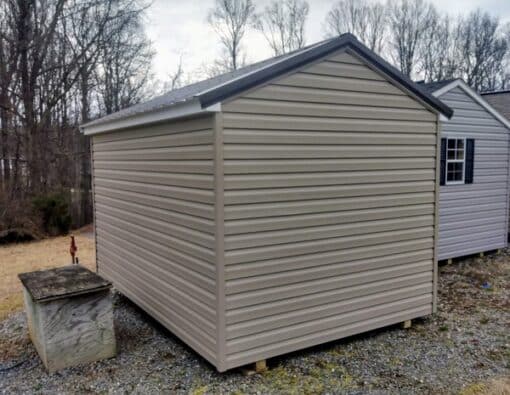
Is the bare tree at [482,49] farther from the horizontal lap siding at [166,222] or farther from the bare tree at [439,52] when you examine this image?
the horizontal lap siding at [166,222]

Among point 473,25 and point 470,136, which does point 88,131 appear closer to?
point 470,136

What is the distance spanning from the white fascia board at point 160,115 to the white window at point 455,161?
516 centimetres

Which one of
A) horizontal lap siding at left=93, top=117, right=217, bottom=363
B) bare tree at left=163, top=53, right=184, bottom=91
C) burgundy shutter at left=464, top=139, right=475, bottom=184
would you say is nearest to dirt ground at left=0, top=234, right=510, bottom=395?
horizontal lap siding at left=93, top=117, right=217, bottom=363

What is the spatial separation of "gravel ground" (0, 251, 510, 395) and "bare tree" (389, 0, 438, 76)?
21049 mm

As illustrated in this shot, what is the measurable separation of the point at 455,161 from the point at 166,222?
17.4ft

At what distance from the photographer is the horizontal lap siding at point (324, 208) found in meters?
3.49

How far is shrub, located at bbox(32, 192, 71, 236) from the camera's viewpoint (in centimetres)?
1124

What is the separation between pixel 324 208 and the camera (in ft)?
12.8

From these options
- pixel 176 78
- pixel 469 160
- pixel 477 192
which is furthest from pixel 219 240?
pixel 176 78

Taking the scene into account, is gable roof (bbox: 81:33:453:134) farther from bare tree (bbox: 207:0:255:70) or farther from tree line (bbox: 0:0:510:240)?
bare tree (bbox: 207:0:255:70)

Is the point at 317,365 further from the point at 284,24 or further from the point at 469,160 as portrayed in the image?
the point at 284,24

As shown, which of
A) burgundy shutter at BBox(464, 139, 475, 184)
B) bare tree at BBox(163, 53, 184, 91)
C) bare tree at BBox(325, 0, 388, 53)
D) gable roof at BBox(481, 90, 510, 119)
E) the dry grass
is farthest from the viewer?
bare tree at BBox(325, 0, 388, 53)

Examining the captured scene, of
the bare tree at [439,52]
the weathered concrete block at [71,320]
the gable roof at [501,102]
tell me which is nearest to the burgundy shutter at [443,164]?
the gable roof at [501,102]

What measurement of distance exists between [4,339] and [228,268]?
2.80 m
